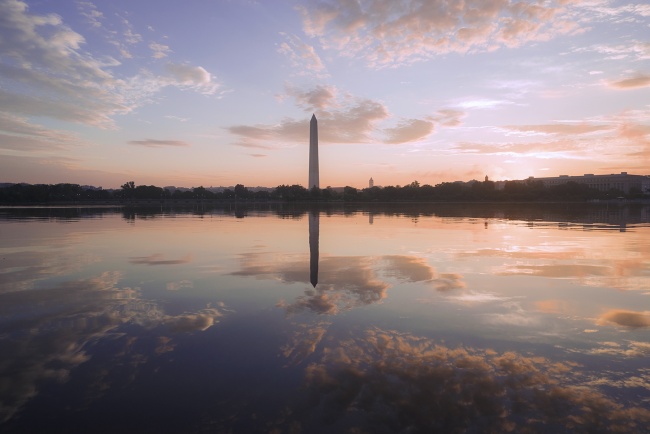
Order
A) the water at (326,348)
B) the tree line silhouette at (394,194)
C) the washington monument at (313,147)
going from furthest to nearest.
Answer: the tree line silhouette at (394,194), the washington monument at (313,147), the water at (326,348)

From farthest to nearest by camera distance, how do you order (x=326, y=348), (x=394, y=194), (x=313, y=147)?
1. (x=394, y=194)
2. (x=313, y=147)
3. (x=326, y=348)

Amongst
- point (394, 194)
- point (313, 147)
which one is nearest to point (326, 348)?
point (313, 147)

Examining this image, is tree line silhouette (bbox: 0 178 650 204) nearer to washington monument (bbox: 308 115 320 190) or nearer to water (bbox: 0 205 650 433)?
washington monument (bbox: 308 115 320 190)

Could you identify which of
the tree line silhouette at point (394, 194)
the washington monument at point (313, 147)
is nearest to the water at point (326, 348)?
the washington monument at point (313, 147)

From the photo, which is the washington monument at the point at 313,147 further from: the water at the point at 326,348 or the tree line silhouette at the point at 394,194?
the water at the point at 326,348

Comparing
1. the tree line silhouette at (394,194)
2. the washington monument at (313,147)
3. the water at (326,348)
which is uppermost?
the washington monument at (313,147)

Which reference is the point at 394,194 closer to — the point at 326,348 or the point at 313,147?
the point at 313,147

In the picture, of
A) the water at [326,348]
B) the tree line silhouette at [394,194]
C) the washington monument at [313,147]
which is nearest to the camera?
the water at [326,348]

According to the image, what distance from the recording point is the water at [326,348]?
5.15m

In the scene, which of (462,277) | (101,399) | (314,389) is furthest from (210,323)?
(462,277)

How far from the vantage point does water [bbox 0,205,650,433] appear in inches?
203

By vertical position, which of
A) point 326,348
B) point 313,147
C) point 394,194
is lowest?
point 326,348

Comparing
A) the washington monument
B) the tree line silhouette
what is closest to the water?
the washington monument

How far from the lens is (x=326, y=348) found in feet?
23.5
